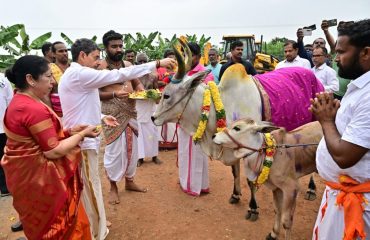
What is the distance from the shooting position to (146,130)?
21.4 ft

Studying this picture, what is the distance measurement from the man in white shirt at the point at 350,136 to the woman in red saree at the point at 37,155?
195 centimetres

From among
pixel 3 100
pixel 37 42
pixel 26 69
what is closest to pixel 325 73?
pixel 26 69

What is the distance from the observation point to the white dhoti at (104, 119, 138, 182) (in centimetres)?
465

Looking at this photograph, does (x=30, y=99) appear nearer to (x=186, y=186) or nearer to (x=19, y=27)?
(x=186, y=186)

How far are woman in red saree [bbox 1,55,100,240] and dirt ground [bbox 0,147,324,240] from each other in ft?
4.57

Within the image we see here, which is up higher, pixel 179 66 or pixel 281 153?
pixel 179 66

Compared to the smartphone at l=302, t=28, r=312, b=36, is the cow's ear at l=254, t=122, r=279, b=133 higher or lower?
lower

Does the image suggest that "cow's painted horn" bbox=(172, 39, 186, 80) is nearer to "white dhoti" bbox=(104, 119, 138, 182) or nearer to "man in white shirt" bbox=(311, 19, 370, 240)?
"white dhoti" bbox=(104, 119, 138, 182)

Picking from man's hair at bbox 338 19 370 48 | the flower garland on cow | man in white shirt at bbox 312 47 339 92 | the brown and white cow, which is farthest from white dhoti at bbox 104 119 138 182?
man's hair at bbox 338 19 370 48

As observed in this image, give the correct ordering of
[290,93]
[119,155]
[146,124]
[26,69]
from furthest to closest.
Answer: [146,124]
[119,155]
[290,93]
[26,69]

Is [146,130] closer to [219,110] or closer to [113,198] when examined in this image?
[113,198]

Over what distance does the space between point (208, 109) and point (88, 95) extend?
142 cm

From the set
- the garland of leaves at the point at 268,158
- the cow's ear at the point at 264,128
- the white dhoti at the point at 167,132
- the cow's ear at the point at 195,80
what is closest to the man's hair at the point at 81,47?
the cow's ear at the point at 195,80

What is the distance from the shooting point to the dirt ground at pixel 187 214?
12.9 feet
